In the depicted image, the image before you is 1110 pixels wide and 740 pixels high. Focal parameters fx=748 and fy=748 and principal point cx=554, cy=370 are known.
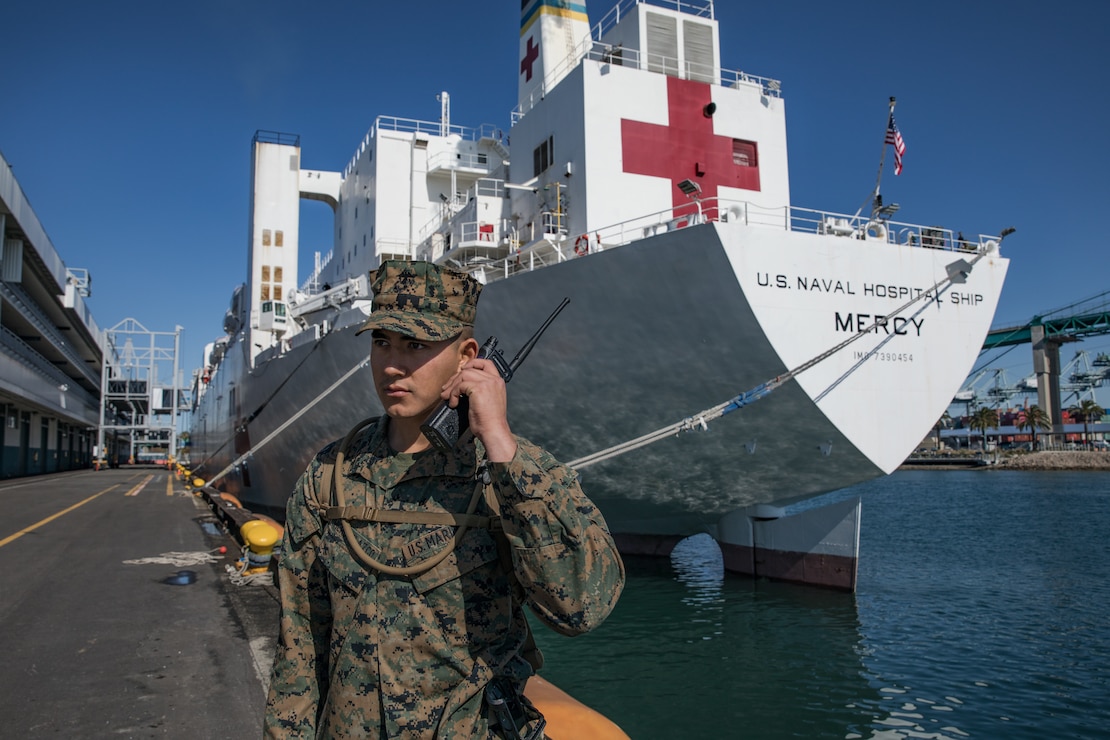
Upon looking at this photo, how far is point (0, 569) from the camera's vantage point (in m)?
7.93

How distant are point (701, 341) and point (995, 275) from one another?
15.6 feet

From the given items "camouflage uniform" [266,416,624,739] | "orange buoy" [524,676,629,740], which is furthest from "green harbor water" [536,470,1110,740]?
"camouflage uniform" [266,416,624,739]

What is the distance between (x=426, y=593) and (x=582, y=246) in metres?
8.86

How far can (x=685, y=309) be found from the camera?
8789mm

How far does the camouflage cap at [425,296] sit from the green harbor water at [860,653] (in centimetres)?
544

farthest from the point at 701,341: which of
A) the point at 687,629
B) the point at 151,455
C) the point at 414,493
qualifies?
the point at 151,455

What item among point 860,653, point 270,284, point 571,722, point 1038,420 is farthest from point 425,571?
point 1038,420

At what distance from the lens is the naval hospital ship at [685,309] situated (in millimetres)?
8914

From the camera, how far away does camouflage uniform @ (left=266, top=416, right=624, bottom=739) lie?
61.7 inches

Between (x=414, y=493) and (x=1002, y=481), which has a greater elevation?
(x=414, y=493)

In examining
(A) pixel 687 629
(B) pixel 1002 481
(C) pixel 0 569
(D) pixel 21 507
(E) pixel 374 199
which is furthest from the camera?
(B) pixel 1002 481

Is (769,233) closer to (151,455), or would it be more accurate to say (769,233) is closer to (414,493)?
(414,493)

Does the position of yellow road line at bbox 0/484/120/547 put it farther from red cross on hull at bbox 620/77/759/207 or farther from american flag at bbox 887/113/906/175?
american flag at bbox 887/113/906/175

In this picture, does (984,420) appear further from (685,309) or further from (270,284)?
(685,309)
